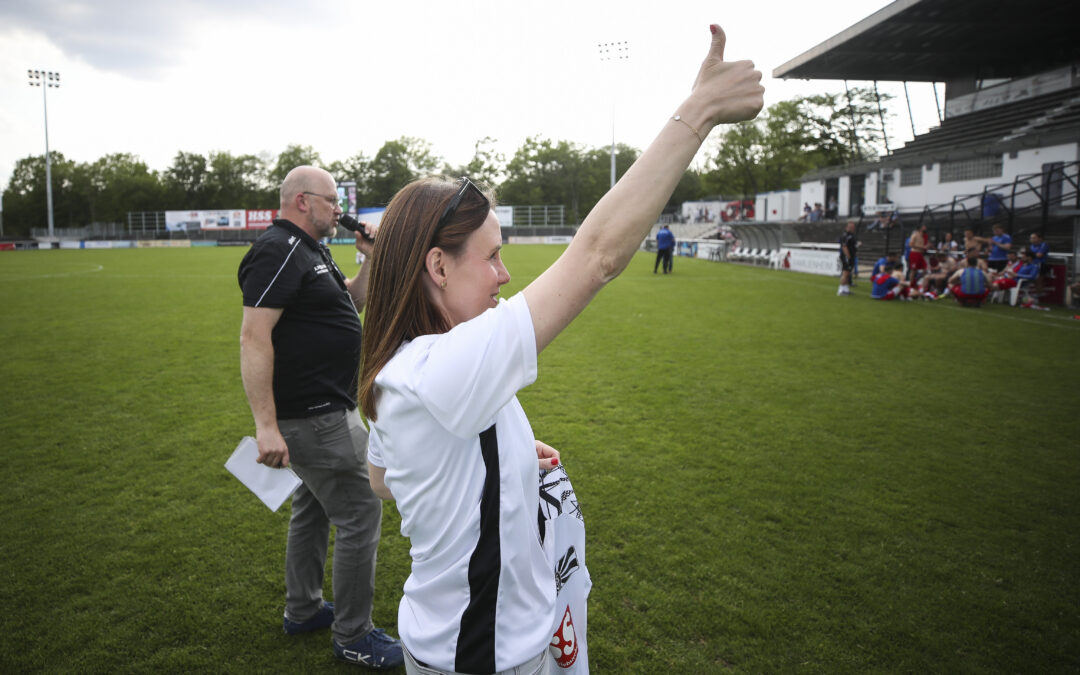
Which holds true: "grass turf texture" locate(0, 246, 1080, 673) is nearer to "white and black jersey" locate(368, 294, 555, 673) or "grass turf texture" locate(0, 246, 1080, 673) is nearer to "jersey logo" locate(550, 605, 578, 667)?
"jersey logo" locate(550, 605, 578, 667)

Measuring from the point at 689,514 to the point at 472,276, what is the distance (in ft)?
12.1

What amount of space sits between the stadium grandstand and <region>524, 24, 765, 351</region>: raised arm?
24760mm

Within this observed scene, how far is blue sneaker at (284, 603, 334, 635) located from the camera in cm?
332

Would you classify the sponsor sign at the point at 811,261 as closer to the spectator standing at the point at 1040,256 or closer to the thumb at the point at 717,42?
the spectator standing at the point at 1040,256

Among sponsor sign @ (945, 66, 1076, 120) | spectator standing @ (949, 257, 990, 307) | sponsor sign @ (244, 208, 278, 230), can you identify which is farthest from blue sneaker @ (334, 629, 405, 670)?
sponsor sign @ (244, 208, 278, 230)

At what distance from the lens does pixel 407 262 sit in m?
1.42

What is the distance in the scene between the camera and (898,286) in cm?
1642

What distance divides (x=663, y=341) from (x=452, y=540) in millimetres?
9938

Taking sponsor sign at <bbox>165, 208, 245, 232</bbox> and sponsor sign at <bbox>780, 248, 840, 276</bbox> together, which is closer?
sponsor sign at <bbox>780, 248, 840, 276</bbox>

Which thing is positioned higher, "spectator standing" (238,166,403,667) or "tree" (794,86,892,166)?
"tree" (794,86,892,166)

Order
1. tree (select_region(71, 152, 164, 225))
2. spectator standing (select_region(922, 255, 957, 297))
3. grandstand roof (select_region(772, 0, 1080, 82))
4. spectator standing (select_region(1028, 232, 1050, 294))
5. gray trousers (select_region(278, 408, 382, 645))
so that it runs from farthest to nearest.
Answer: tree (select_region(71, 152, 164, 225)) < grandstand roof (select_region(772, 0, 1080, 82)) < spectator standing (select_region(922, 255, 957, 297)) < spectator standing (select_region(1028, 232, 1050, 294)) < gray trousers (select_region(278, 408, 382, 645))

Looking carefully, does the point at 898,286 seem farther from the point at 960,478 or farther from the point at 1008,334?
the point at 960,478

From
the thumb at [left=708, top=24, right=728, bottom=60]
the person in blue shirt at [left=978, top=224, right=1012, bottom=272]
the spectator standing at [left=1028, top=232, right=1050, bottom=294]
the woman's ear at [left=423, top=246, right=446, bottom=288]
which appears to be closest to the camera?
the thumb at [left=708, top=24, right=728, bottom=60]

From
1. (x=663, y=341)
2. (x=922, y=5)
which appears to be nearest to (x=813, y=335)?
(x=663, y=341)
